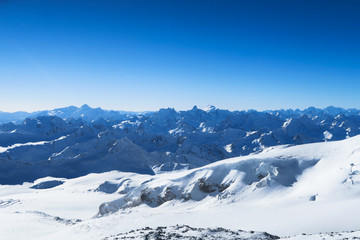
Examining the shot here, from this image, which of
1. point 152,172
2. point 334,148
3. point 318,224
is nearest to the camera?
point 318,224

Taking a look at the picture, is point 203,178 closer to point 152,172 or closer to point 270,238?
point 270,238

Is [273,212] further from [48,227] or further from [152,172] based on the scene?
[152,172]

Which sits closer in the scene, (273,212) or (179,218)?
(273,212)

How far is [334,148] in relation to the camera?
37.6 meters

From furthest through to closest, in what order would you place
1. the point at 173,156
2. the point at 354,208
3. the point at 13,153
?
1. the point at 13,153
2. the point at 173,156
3. the point at 354,208

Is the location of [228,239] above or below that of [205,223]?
above

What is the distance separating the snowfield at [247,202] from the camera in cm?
2333

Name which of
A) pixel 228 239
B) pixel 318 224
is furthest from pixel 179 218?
pixel 318 224

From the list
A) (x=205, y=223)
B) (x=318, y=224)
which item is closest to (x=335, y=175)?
(x=318, y=224)

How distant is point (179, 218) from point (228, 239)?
1146 cm

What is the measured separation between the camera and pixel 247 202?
107 feet

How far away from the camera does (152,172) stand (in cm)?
12069

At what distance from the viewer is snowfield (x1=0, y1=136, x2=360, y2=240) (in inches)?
918

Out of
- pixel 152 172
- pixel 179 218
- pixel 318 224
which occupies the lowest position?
pixel 152 172
